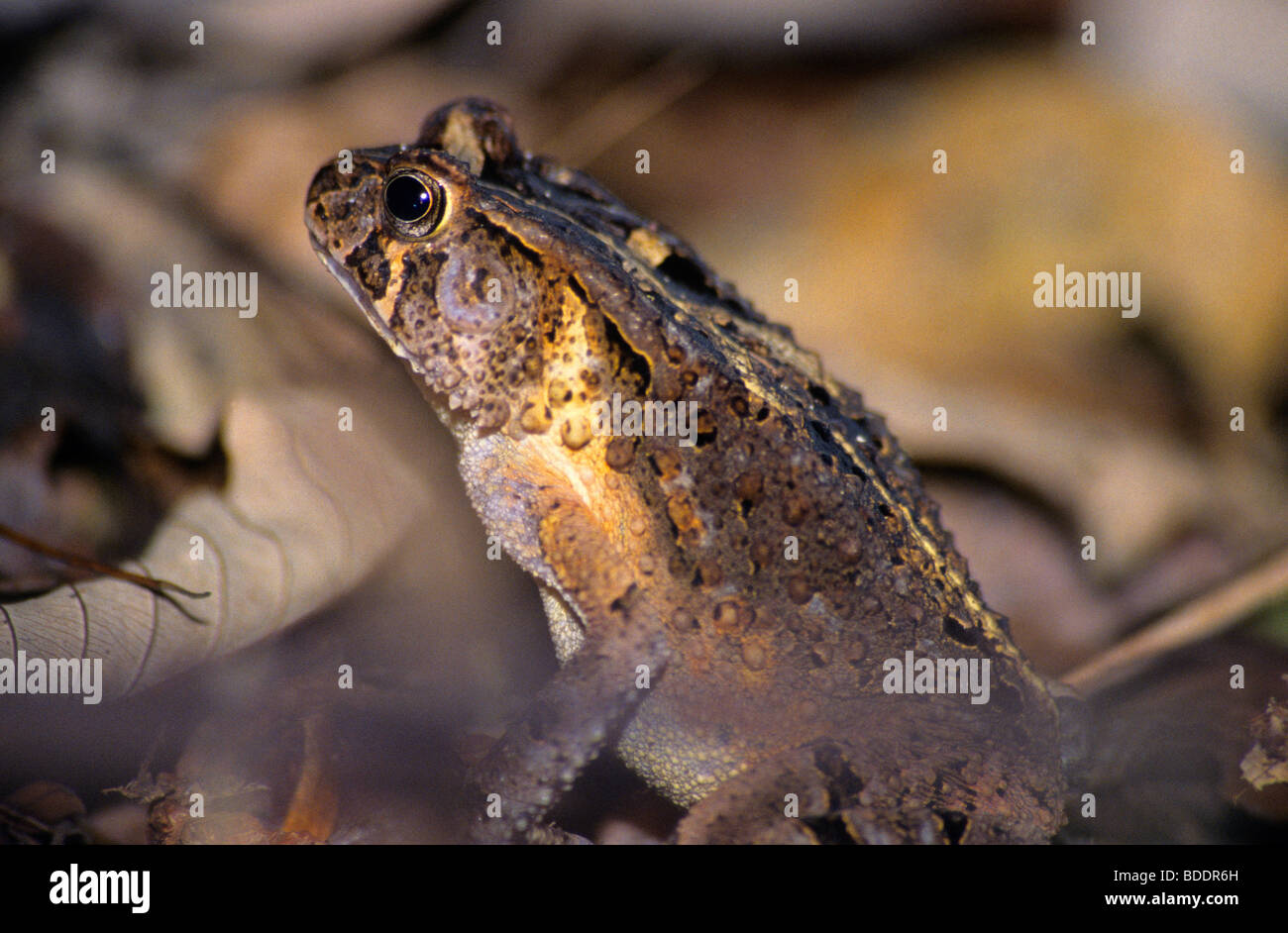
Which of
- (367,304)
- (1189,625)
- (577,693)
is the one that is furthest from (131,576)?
(1189,625)

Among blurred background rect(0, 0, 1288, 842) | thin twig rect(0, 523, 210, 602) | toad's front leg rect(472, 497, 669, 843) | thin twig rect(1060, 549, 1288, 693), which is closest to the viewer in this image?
toad's front leg rect(472, 497, 669, 843)

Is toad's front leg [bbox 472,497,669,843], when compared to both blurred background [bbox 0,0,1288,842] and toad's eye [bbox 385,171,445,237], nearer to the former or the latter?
blurred background [bbox 0,0,1288,842]

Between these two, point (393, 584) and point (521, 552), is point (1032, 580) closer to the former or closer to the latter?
point (521, 552)

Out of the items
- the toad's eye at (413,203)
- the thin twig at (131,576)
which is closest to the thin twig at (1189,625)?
the toad's eye at (413,203)

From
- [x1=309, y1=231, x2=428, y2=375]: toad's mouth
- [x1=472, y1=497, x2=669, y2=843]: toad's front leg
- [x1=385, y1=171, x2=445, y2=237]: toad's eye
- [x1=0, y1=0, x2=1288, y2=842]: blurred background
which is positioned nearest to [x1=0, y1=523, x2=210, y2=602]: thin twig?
[x1=0, y1=0, x2=1288, y2=842]: blurred background

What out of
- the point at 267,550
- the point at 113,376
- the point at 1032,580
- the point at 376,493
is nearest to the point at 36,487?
the point at 113,376

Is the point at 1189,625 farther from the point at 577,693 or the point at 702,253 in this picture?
the point at 702,253
